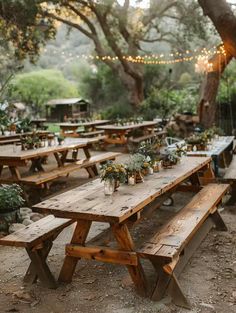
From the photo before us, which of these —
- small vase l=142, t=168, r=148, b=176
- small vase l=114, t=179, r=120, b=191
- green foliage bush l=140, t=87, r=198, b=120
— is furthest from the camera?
green foliage bush l=140, t=87, r=198, b=120

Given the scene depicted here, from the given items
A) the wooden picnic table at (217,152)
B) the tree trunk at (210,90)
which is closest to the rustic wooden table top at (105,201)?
the wooden picnic table at (217,152)

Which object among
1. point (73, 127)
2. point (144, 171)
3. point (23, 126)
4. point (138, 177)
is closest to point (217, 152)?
point (144, 171)

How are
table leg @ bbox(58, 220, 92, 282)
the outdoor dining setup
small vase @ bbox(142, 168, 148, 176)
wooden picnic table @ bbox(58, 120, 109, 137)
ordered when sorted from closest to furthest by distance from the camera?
the outdoor dining setup, table leg @ bbox(58, 220, 92, 282), small vase @ bbox(142, 168, 148, 176), wooden picnic table @ bbox(58, 120, 109, 137)

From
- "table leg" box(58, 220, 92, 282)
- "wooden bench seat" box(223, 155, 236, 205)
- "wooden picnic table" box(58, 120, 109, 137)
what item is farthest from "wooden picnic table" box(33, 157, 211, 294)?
"wooden picnic table" box(58, 120, 109, 137)

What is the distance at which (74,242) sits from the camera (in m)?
3.85

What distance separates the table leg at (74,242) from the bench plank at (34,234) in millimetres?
263

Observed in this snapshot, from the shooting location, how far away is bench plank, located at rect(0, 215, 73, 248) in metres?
3.66

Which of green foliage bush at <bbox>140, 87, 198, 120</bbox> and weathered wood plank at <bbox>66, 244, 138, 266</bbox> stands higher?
green foliage bush at <bbox>140, 87, 198, 120</bbox>

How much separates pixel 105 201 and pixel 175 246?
0.79 meters

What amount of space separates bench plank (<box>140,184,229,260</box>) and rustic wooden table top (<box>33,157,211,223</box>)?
1.07ft

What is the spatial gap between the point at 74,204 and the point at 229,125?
12.4 m

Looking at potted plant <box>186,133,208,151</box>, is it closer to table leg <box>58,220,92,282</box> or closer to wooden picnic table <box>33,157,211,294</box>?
wooden picnic table <box>33,157,211,294</box>

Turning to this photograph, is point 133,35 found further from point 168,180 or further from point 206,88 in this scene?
point 168,180

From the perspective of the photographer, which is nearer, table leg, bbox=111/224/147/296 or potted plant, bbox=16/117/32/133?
table leg, bbox=111/224/147/296
